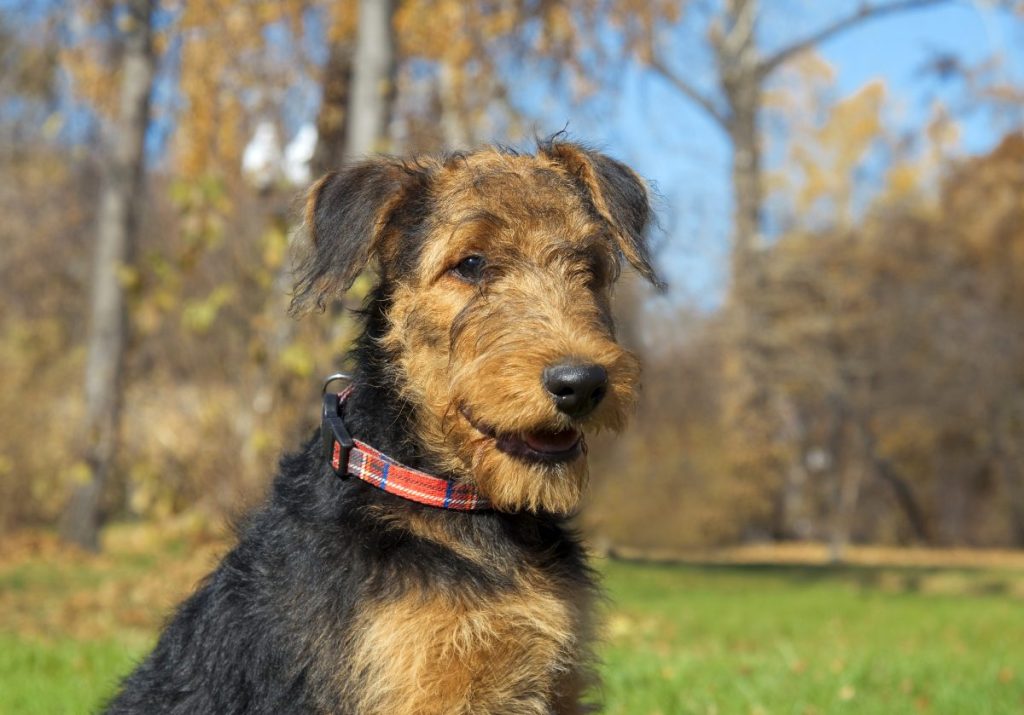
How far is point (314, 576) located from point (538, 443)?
0.79 m

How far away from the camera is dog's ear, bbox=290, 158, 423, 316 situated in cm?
374

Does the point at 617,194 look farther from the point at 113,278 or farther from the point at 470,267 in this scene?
the point at 113,278

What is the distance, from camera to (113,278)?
16.4 meters

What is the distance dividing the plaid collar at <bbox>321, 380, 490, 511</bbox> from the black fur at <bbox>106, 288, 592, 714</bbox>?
4cm

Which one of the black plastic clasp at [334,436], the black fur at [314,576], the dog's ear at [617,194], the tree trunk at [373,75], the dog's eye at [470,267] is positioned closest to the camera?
the black fur at [314,576]

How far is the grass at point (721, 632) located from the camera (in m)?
6.29

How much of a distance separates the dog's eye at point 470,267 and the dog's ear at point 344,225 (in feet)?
1.01

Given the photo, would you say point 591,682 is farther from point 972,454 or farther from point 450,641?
point 972,454

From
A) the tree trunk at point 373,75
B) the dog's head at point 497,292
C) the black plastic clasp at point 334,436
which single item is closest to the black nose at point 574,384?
the dog's head at point 497,292

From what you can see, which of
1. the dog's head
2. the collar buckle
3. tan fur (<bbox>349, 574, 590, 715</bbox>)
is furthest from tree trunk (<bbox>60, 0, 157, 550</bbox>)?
tan fur (<bbox>349, 574, 590, 715</bbox>)

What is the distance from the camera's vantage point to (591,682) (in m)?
3.72

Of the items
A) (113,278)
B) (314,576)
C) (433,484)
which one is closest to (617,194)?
(433,484)

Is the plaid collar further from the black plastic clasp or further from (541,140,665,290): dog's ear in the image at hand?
(541,140,665,290): dog's ear

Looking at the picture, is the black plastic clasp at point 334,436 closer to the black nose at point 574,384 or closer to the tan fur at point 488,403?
the tan fur at point 488,403
